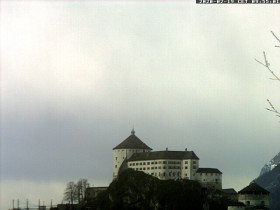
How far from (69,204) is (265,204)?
44872 mm

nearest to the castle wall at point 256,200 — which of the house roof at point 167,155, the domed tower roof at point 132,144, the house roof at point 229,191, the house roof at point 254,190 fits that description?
the house roof at point 254,190

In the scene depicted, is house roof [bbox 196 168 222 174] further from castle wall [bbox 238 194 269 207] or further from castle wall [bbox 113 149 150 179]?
castle wall [bbox 113 149 150 179]

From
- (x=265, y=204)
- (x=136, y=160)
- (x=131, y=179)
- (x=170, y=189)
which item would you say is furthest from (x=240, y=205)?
(x=136, y=160)

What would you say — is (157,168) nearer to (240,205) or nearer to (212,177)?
(212,177)

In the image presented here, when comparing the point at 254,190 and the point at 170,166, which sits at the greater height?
the point at 170,166

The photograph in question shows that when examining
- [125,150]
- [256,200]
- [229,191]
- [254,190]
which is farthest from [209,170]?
[125,150]

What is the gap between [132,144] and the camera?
137 metres

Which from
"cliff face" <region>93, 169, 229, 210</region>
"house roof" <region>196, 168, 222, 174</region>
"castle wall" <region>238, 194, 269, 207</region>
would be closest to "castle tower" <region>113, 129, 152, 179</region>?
"cliff face" <region>93, 169, 229, 210</region>

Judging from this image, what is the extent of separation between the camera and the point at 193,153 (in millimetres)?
128250

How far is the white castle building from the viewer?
122750 mm

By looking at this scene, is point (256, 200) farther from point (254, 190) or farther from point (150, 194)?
point (150, 194)

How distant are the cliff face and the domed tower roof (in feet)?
65.4

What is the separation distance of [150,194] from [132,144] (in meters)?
27.2

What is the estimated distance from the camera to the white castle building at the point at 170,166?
403ft
